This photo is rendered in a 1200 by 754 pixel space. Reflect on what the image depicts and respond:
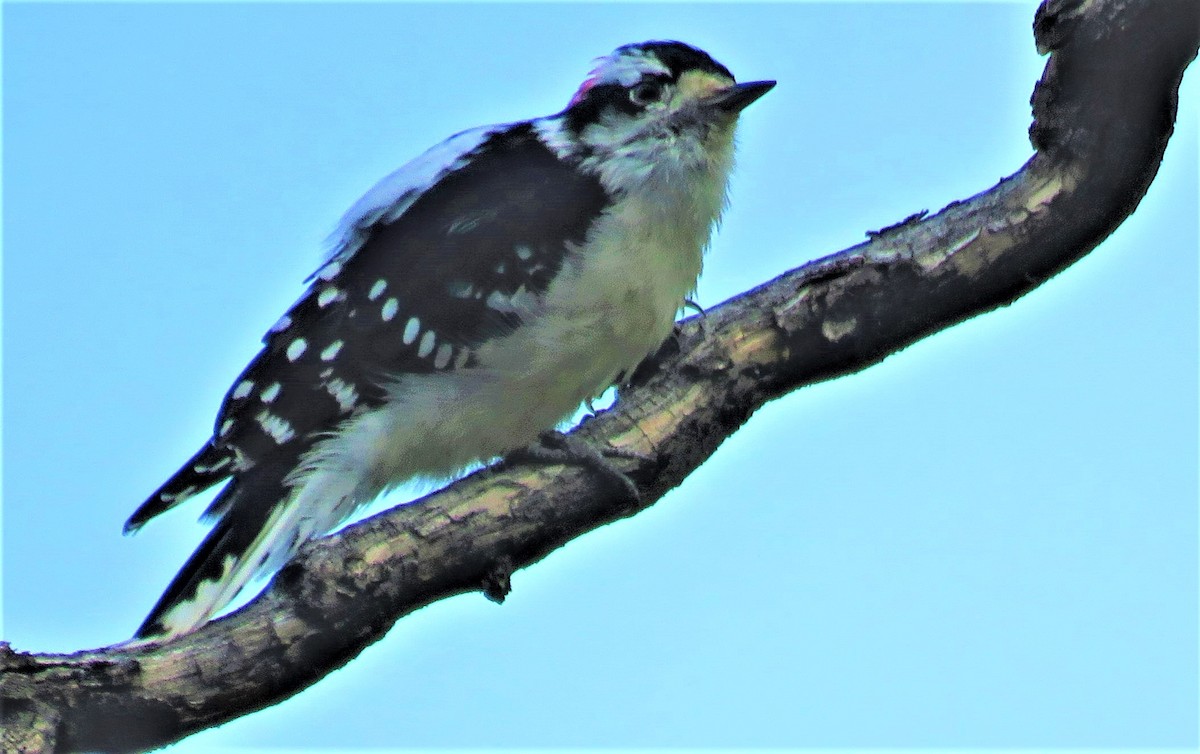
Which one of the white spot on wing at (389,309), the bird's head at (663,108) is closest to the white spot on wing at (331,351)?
the white spot on wing at (389,309)

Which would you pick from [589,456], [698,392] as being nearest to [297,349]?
[589,456]

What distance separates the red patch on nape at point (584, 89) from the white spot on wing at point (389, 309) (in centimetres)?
99

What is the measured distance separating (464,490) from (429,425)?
0.51 meters

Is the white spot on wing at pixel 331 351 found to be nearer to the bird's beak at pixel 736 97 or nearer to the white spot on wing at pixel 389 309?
the white spot on wing at pixel 389 309

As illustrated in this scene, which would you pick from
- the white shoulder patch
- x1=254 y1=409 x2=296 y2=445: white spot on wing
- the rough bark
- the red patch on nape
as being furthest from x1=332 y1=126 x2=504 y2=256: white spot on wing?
the rough bark

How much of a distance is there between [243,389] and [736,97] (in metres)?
1.80

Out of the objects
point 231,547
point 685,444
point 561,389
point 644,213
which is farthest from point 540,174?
point 231,547

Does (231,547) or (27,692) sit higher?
(231,547)

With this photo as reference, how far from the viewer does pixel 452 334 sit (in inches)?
152

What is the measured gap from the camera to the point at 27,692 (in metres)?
2.94

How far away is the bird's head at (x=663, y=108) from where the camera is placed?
4094 mm

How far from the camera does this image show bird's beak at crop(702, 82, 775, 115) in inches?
162

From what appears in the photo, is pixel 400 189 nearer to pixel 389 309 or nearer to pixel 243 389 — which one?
pixel 389 309

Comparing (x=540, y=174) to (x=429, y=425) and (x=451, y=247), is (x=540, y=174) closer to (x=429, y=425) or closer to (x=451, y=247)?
(x=451, y=247)
